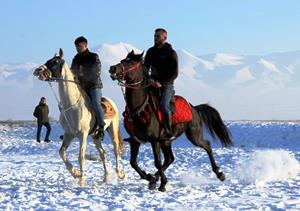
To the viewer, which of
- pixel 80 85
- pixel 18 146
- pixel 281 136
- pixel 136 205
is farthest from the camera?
pixel 281 136

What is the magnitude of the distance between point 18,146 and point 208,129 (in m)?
13.9

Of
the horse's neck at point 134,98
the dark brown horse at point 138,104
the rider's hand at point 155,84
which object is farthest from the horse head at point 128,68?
the rider's hand at point 155,84

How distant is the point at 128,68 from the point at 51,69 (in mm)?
1725

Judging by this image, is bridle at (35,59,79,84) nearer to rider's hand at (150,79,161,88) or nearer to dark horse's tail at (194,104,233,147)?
rider's hand at (150,79,161,88)

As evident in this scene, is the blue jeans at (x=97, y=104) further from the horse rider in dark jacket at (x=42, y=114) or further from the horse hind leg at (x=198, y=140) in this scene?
the horse rider in dark jacket at (x=42, y=114)

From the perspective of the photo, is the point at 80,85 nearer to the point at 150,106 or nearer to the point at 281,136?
the point at 150,106

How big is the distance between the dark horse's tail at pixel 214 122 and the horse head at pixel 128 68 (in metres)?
2.61

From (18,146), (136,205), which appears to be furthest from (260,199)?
(18,146)

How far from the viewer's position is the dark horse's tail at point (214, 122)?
11961mm

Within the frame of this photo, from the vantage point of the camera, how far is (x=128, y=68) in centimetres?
941

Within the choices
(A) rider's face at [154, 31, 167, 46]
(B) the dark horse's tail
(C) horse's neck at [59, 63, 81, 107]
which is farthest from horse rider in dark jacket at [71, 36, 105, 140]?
(B) the dark horse's tail

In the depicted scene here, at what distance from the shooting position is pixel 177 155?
711 inches

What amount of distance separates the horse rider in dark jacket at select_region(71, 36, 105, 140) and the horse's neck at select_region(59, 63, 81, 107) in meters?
0.49

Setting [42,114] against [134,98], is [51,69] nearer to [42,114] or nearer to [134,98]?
[134,98]
